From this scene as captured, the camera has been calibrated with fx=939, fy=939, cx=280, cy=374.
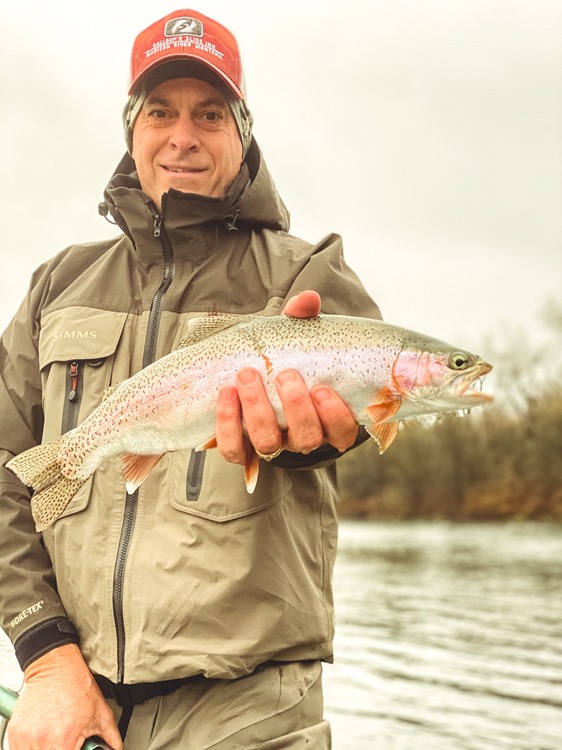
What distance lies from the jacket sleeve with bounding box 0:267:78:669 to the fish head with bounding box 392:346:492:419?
1457 millimetres

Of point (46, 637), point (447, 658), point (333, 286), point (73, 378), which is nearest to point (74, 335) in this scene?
point (73, 378)

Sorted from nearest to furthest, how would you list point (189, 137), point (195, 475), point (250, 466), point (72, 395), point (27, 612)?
point (250, 466) → point (195, 475) → point (27, 612) → point (72, 395) → point (189, 137)

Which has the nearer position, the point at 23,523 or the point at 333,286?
the point at 333,286

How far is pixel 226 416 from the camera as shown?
2.83 m

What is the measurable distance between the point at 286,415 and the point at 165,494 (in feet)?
1.96

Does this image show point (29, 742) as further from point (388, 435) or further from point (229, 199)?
point (229, 199)

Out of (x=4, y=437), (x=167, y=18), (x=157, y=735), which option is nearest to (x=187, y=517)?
(x=157, y=735)

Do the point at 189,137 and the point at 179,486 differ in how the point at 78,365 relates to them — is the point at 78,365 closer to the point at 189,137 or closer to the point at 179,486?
the point at 179,486

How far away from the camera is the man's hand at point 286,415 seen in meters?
2.79

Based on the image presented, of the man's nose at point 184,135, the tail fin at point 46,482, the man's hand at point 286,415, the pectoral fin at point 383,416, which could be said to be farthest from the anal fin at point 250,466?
the man's nose at point 184,135

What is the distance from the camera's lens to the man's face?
365cm

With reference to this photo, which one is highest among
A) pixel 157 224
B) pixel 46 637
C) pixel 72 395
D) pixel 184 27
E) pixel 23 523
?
pixel 184 27

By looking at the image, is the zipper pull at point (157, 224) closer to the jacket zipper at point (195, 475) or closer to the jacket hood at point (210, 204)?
the jacket hood at point (210, 204)

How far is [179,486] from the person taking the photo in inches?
124
